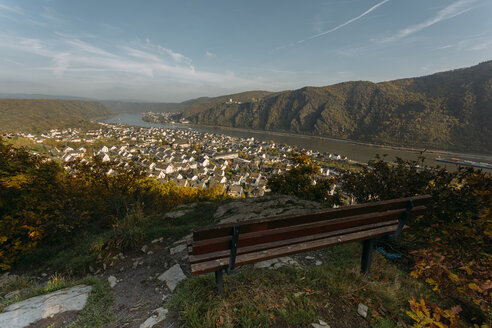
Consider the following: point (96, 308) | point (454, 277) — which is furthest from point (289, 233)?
point (96, 308)

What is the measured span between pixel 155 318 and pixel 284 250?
5.07ft

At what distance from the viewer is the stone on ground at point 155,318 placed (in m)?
2.00

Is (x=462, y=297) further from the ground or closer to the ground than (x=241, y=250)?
closer to the ground

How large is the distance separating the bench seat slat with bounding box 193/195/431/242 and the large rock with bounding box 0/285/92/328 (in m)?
1.99

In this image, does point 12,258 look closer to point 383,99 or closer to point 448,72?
point 383,99

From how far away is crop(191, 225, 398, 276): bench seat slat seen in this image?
1838mm

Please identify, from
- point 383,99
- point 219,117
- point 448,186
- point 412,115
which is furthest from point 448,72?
point 448,186

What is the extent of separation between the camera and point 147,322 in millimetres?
2045

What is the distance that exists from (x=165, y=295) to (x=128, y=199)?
232 inches

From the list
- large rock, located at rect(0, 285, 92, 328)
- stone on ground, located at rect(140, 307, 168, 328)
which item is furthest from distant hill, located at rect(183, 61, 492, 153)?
large rock, located at rect(0, 285, 92, 328)

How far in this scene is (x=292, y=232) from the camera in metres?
2.01

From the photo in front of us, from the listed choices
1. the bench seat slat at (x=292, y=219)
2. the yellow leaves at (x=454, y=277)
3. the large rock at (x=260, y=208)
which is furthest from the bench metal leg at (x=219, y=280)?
the large rock at (x=260, y=208)

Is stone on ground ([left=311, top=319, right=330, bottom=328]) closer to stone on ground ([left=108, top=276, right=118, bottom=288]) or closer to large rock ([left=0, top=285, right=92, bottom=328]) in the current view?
large rock ([left=0, top=285, right=92, bottom=328])

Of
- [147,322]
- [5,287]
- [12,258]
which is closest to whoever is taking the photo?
[147,322]
